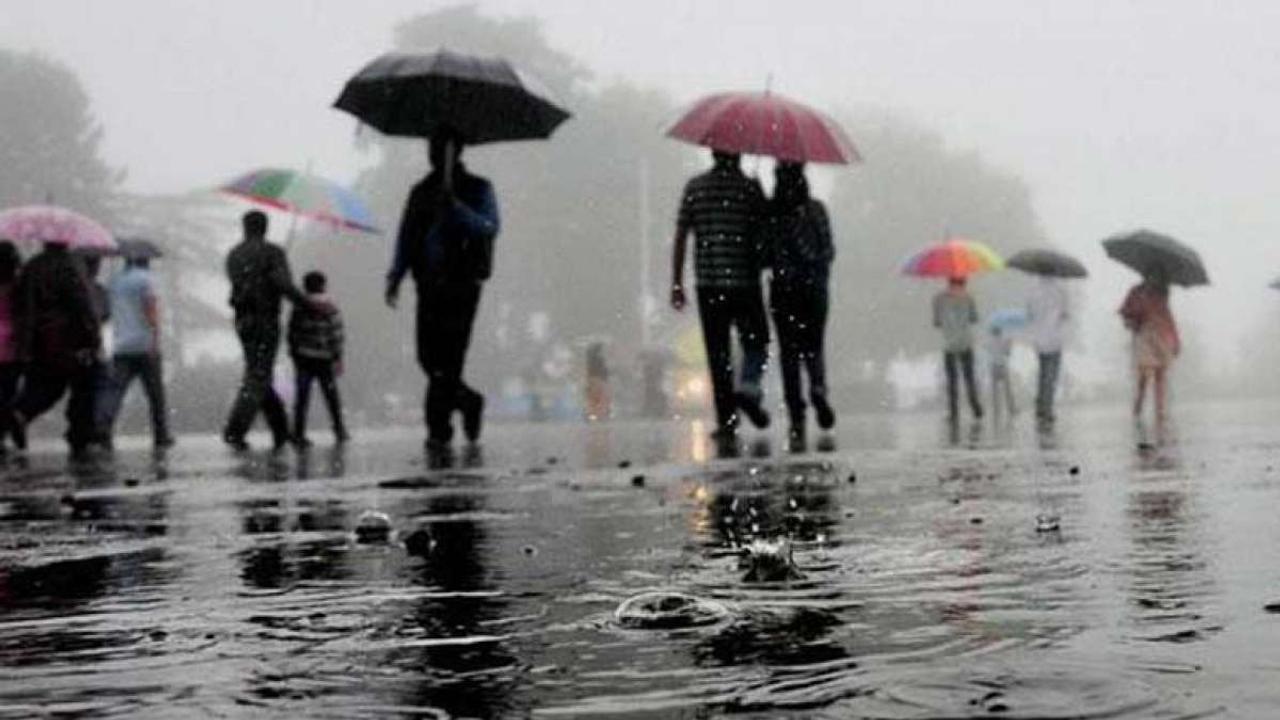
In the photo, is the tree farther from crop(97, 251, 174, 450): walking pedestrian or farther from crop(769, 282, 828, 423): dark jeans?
crop(769, 282, 828, 423): dark jeans

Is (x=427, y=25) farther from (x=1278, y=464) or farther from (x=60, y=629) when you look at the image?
(x=60, y=629)

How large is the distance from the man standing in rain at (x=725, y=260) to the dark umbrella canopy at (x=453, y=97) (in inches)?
68.7

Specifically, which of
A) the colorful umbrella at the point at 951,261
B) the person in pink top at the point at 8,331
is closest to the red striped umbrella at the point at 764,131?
the person in pink top at the point at 8,331

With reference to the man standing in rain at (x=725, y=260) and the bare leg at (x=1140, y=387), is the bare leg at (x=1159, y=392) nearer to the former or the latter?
the bare leg at (x=1140, y=387)

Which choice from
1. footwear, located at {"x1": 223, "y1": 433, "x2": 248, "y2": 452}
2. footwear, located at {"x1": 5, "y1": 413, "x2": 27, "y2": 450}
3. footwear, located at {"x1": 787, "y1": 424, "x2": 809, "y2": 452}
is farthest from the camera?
footwear, located at {"x1": 5, "y1": 413, "x2": 27, "y2": 450}

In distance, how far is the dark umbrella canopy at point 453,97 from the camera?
13695 mm

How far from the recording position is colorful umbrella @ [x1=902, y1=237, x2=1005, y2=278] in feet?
81.7

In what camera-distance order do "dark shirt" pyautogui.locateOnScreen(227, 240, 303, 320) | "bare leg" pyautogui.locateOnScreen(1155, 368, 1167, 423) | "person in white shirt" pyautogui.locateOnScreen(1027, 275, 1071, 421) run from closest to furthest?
"dark shirt" pyautogui.locateOnScreen(227, 240, 303, 320) < "bare leg" pyautogui.locateOnScreen(1155, 368, 1167, 423) < "person in white shirt" pyautogui.locateOnScreen(1027, 275, 1071, 421)

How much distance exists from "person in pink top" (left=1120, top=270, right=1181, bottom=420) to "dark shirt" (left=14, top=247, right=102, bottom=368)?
30.7ft

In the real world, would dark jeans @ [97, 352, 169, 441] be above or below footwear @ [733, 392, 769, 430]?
above

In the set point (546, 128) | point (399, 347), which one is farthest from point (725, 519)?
point (399, 347)

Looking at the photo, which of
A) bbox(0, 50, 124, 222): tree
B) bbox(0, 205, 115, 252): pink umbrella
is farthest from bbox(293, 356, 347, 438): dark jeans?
bbox(0, 50, 124, 222): tree

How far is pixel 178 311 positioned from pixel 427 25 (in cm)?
1321

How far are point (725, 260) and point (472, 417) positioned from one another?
202 centimetres
